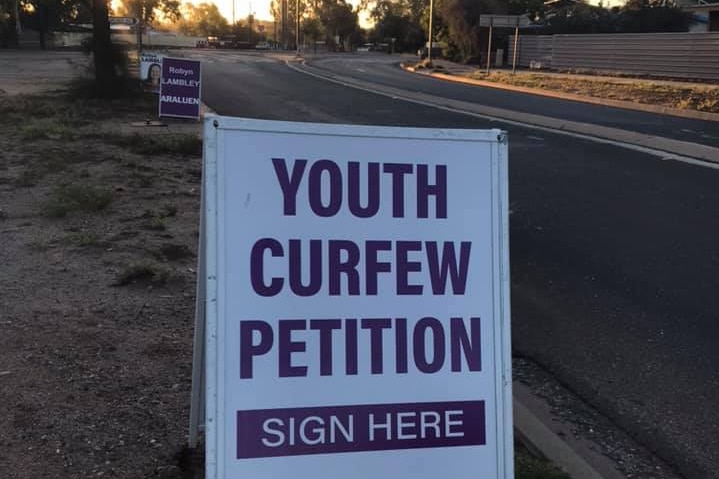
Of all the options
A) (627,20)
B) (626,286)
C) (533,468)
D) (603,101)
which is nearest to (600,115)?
(603,101)

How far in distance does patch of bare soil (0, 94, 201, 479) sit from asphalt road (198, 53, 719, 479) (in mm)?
2190

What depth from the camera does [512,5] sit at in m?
59.2

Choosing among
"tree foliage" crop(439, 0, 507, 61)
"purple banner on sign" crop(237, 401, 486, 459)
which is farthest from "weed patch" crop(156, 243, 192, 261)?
"tree foliage" crop(439, 0, 507, 61)

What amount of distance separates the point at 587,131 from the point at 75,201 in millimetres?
10014

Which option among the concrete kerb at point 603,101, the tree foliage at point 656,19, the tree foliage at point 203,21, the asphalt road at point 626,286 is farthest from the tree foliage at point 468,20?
the tree foliage at point 203,21

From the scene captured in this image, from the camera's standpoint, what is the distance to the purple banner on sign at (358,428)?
2334 mm

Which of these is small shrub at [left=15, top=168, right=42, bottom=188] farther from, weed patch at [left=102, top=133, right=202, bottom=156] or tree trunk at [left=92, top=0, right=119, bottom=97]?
tree trunk at [left=92, top=0, right=119, bottom=97]

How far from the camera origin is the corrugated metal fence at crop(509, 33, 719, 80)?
28031mm

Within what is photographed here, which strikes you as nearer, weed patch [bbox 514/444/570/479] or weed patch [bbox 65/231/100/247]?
weed patch [bbox 514/444/570/479]

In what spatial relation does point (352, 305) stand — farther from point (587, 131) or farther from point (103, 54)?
point (103, 54)

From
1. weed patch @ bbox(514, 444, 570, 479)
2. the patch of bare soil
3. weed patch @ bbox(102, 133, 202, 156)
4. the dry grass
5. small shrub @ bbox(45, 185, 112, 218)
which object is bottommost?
weed patch @ bbox(514, 444, 570, 479)

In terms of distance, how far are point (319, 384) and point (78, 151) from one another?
9222 millimetres

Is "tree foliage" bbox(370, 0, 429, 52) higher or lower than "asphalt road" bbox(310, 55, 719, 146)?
higher

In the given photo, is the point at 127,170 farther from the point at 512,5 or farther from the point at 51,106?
the point at 512,5
